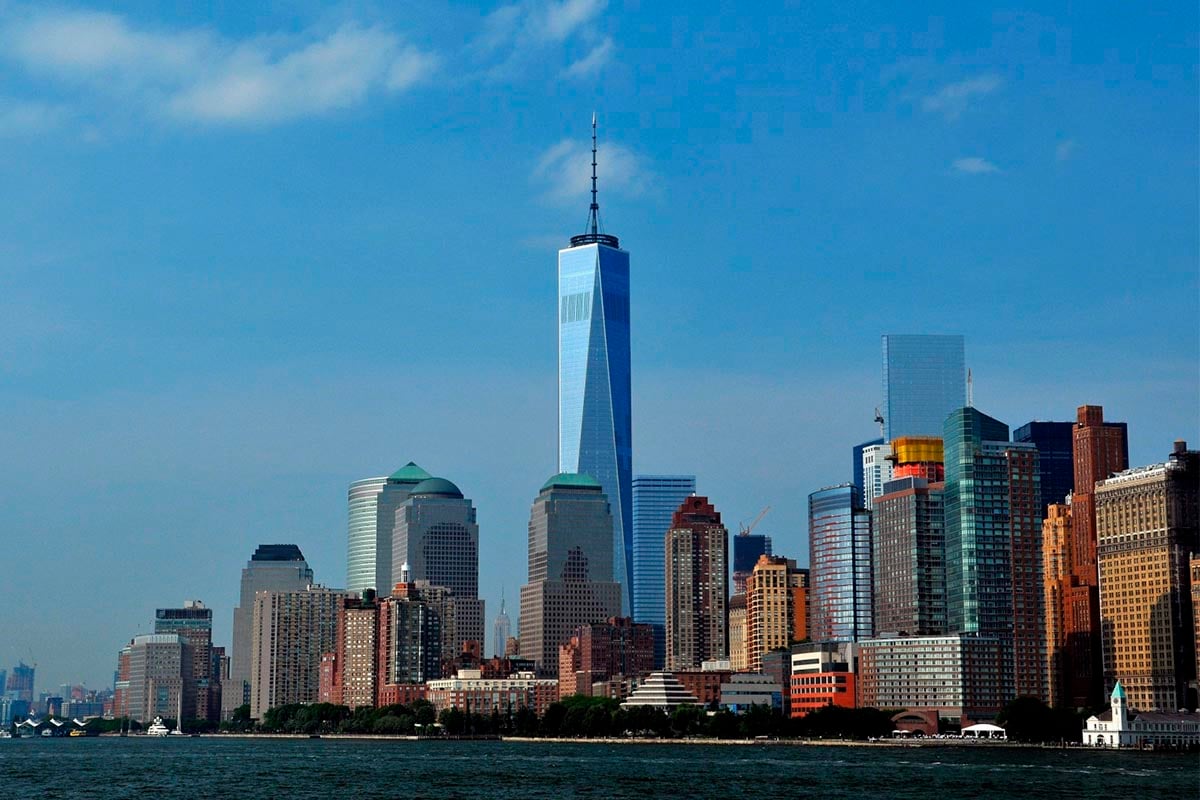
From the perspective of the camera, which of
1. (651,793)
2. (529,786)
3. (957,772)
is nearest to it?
(651,793)

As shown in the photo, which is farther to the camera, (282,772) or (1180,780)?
(282,772)

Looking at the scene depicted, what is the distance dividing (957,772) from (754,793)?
39.5 metres

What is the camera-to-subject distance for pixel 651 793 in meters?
156

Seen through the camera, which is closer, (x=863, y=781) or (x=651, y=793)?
(x=651, y=793)

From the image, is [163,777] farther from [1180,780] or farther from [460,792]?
[1180,780]

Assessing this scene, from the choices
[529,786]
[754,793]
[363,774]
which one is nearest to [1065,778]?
[754,793]

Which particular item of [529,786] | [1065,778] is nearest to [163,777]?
[529,786]

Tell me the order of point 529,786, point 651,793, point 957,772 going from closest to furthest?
point 651,793, point 529,786, point 957,772

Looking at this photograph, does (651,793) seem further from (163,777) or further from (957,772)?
(163,777)

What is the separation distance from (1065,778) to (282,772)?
84687 millimetres

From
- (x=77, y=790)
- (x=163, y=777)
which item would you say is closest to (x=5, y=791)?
(x=77, y=790)

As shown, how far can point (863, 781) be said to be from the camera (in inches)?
6747

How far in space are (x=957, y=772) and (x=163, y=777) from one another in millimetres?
84820

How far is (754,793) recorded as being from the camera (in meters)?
156
